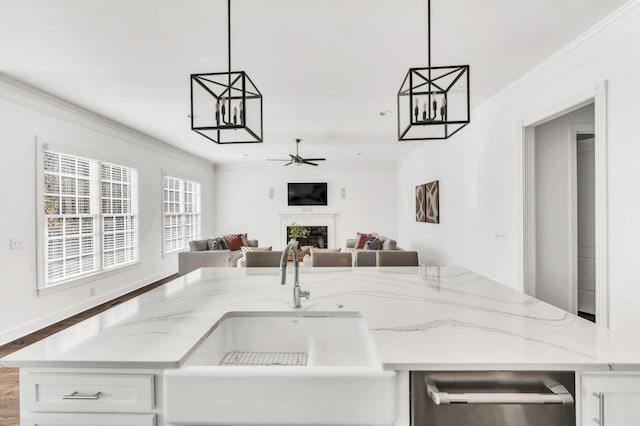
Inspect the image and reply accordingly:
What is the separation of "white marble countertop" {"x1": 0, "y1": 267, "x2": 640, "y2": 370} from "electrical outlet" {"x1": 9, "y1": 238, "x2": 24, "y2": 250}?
2563 millimetres

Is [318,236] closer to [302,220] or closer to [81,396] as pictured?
[302,220]

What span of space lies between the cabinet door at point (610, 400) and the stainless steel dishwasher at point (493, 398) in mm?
37

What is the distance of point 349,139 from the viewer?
19.8ft

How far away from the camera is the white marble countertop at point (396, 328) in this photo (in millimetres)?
996

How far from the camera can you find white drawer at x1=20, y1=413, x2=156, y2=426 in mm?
984

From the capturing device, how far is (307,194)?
9.13 m

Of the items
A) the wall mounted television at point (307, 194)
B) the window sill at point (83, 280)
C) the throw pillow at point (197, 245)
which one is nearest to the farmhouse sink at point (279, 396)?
the window sill at point (83, 280)

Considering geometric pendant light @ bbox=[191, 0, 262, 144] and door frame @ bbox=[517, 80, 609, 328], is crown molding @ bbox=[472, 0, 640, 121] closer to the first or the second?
door frame @ bbox=[517, 80, 609, 328]

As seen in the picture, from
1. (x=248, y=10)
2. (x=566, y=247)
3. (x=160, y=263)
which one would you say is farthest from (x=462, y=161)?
(x=160, y=263)

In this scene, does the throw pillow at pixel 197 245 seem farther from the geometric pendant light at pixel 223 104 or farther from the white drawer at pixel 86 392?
the white drawer at pixel 86 392

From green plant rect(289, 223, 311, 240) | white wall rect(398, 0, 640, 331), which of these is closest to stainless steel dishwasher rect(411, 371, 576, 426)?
white wall rect(398, 0, 640, 331)

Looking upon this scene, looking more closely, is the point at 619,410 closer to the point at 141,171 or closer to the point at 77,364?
the point at 77,364

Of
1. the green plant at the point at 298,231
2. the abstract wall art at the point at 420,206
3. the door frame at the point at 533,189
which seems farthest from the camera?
the green plant at the point at 298,231

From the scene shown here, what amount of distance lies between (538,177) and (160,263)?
6070 mm
